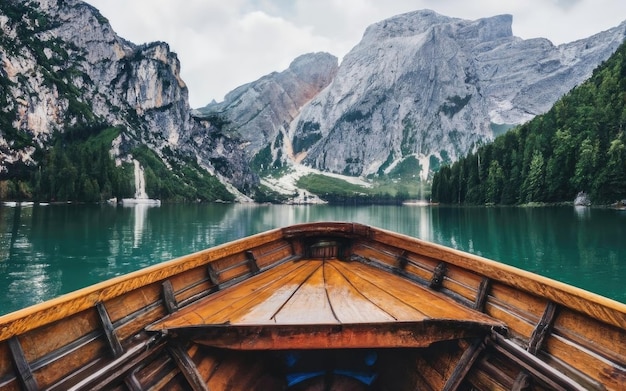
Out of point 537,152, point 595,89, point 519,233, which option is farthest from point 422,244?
point 595,89

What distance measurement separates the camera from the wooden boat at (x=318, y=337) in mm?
4258

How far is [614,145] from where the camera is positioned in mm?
76375

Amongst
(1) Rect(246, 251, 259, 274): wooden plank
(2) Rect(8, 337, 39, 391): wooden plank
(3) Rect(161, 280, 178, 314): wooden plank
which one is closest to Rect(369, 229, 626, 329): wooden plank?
(1) Rect(246, 251, 259, 274): wooden plank

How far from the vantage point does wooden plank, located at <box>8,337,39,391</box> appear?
12.5ft

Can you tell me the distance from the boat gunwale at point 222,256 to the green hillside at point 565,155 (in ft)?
297

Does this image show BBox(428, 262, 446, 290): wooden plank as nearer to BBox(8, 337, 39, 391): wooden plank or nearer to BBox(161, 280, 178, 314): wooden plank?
BBox(161, 280, 178, 314): wooden plank

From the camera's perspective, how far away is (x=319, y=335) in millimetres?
4738

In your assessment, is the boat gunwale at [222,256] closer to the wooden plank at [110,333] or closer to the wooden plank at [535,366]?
the wooden plank at [110,333]

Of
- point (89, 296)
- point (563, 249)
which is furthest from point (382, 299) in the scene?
point (563, 249)

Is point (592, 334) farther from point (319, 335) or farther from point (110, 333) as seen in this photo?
point (110, 333)

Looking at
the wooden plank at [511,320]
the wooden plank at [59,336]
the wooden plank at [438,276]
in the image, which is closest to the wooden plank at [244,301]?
the wooden plank at [59,336]

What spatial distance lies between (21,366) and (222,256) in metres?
4.36

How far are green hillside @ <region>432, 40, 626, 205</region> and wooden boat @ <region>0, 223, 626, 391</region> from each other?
301 feet

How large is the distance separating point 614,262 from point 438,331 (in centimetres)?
2733
